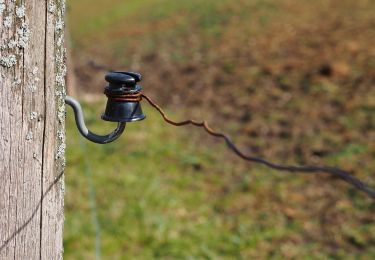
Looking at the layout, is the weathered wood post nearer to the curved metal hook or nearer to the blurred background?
the curved metal hook

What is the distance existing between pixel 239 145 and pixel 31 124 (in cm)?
469

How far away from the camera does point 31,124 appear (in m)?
1.41

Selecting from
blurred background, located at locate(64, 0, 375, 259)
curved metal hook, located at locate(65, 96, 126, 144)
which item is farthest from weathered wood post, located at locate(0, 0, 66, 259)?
blurred background, located at locate(64, 0, 375, 259)

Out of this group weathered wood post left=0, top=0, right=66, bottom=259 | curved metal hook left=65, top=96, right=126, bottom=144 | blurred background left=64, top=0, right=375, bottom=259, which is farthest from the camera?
blurred background left=64, top=0, right=375, bottom=259

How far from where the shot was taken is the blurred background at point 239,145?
4.39 m

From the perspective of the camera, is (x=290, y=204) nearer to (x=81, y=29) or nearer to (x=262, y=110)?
(x=262, y=110)

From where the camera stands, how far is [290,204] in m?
4.88

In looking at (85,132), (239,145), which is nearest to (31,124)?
(85,132)

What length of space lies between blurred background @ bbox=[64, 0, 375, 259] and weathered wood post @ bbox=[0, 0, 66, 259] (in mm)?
1323

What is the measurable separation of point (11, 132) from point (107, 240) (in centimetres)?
301

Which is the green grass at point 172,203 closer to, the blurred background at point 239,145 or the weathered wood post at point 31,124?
the blurred background at point 239,145

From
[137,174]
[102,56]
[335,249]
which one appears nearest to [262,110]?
[137,174]

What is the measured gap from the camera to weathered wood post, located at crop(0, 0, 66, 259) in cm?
136

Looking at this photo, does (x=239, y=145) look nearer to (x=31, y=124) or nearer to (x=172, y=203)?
(x=172, y=203)
